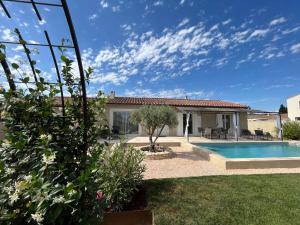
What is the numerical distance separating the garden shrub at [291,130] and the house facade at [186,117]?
4422 mm

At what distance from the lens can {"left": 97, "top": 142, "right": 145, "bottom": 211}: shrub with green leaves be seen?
4.71m

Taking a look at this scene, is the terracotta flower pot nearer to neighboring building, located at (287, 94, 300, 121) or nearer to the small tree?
the small tree

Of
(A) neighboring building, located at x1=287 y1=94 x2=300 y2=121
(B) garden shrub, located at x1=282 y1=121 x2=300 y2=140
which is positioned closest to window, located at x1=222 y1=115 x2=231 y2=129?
(B) garden shrub, located at x1=282 y1=121 x2=300 y2=140

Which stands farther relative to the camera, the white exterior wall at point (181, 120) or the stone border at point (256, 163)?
the white exterior wall at point (181, 120)

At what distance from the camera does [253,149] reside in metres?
16.5

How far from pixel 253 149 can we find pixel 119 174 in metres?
14.7

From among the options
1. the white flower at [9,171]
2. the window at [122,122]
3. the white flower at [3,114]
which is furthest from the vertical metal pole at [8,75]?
the window at [122,122]

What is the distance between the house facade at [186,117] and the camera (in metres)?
23.5

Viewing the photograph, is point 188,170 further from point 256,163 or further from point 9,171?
point 9,171

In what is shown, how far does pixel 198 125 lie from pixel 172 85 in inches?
490

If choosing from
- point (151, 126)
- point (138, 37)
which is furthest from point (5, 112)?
point (138, 37)

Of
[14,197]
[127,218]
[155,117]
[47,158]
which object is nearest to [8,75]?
[47,158]

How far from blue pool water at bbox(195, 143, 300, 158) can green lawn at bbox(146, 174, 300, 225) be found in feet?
26.1

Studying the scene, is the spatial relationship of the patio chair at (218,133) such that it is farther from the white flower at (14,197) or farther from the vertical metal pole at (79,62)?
the white flower at (14,197)
